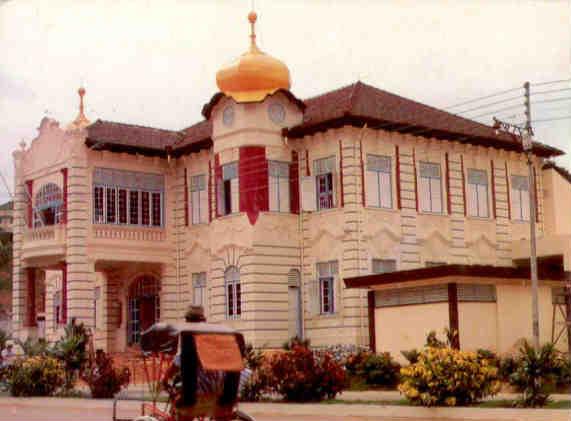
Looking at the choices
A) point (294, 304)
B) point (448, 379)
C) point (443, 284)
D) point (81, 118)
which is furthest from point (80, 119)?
point (448, 379)

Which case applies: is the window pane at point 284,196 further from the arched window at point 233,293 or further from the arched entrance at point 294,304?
the arched window at point 233,293

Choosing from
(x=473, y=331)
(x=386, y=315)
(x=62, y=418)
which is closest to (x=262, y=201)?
(x=386, y=315)

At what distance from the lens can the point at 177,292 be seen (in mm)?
38781

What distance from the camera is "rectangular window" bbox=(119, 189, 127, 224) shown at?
1494 inches

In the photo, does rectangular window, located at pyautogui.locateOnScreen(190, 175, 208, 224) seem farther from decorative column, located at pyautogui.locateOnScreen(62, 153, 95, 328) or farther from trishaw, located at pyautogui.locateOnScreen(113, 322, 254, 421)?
trishaw, located at pyautogui.locateOnScreen(113, 322, 254, 421)

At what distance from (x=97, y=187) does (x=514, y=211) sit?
15938 millimetres

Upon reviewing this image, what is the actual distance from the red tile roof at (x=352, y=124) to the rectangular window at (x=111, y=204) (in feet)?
5.22

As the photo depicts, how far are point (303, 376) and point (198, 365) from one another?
11.5 meters

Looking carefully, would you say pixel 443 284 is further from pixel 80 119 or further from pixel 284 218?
pixel 80 119

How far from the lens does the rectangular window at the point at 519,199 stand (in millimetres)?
39094

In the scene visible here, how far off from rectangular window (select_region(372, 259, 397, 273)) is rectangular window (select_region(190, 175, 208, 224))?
7.06m

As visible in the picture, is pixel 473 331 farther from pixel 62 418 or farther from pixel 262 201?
pixel 62 418

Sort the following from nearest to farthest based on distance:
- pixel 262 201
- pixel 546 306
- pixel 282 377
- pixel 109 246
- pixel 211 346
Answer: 1. pixel 211 346
2. pixel 282 377
3. pixel 546 306
4. pixel 262 201
5. pixel 109 246

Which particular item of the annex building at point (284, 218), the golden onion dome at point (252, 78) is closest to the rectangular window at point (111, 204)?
the annex building at point (284, 218)
